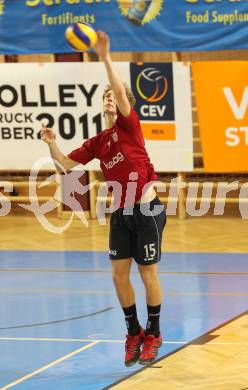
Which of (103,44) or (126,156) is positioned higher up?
(103,44)

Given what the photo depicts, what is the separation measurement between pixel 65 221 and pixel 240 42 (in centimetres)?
418

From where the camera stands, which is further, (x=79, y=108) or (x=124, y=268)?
(x=79, y=108)

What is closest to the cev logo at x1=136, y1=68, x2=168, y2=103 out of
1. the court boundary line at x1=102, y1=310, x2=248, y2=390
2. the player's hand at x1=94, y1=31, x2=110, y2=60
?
the court boundary line at x1=102, y1=310, x2=248, y2=390

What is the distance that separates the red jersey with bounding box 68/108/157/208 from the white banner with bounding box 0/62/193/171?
7.40 metres

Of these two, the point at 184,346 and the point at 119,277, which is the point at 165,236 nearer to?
the point at 184,346

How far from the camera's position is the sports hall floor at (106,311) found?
8.76 metres

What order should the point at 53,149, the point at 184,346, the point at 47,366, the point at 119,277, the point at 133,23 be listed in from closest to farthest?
1. the point at 119,277
2. the point at 53,149
3. the point at 47,366
4. the point at 184,346
5. the point at 133,23

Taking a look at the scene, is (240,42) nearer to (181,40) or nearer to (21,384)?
(181,40)

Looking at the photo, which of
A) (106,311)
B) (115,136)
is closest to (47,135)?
(115,136)

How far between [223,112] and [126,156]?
24.3ft

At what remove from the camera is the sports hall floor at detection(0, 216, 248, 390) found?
876 cm

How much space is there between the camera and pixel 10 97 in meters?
16.7

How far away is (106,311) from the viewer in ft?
36.4

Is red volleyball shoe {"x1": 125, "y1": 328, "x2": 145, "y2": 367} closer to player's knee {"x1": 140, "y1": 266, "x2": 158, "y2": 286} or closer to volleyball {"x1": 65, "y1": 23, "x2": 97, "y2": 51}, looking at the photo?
player's knee {"x1": 140, "y1": 266, "x2": 158, "y2": 286}
